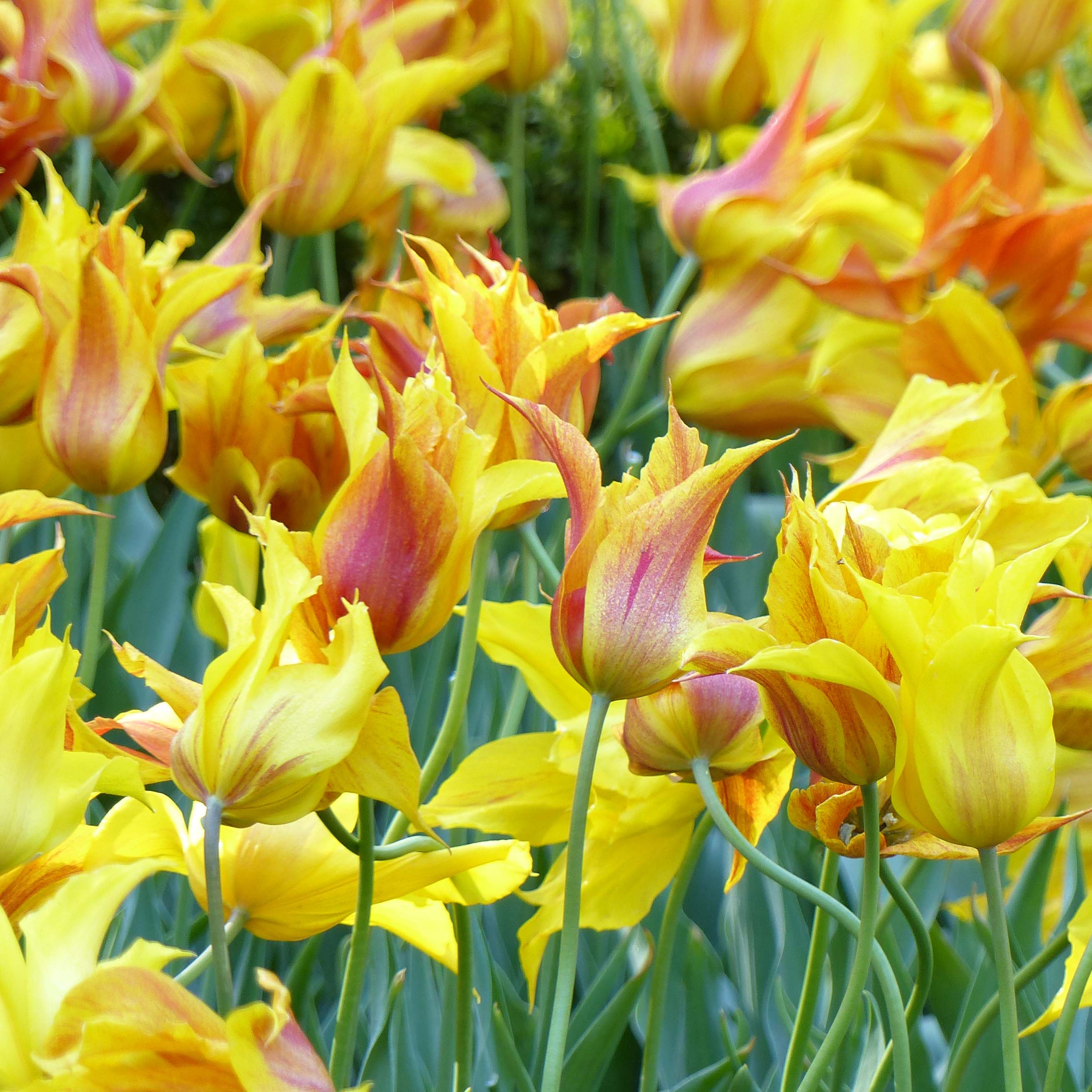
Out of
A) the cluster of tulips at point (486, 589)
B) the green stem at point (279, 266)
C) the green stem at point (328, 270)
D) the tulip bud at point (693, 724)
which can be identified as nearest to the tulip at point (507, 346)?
the cluster of tulips at point (486, 589)

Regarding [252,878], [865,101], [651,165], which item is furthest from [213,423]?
[651,165]

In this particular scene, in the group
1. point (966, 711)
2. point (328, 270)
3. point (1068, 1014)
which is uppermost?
point (966, 711)

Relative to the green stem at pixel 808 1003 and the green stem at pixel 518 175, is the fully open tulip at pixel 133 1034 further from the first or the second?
the green stem at pixel 518 175

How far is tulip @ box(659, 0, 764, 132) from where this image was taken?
4.23 ft

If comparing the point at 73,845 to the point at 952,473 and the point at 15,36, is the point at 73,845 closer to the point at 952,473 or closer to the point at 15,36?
the point at 952,473

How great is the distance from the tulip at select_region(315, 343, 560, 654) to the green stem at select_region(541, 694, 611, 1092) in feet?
Answer: 0.22

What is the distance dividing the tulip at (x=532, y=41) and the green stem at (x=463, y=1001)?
1021 mm

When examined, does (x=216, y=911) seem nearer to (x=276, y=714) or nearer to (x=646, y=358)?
(x=276, y=714)

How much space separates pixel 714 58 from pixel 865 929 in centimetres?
109

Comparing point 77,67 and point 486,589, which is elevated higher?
point 77,67

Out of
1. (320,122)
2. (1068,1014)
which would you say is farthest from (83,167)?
(1068,1014)

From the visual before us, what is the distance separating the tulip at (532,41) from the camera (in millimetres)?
1349

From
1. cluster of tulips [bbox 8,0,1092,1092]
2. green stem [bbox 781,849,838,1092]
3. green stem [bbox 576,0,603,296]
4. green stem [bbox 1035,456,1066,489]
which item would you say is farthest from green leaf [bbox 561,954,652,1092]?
green stem [bbox 576,0,603,296]

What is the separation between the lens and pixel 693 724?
48 cm
